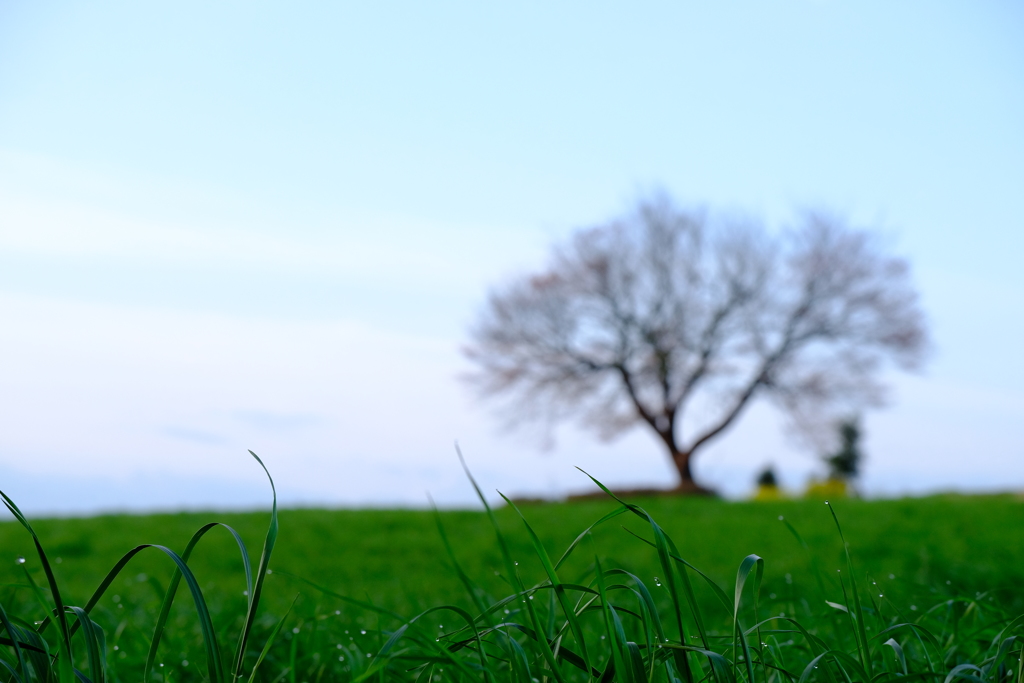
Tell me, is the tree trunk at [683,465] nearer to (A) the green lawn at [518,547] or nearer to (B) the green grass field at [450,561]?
(B) the green grass field at [450,561]

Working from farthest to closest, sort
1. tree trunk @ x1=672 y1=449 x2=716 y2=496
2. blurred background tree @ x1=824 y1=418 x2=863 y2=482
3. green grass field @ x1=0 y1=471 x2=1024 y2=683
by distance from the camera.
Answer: blurred background tree @ x1=824 y1=418 x2=863 y2=482 < tree trunk @ x1=672 y1=449 x2=716 y2=496 < green grass field @ x1=0 y1=471 x2=1024 y2=683

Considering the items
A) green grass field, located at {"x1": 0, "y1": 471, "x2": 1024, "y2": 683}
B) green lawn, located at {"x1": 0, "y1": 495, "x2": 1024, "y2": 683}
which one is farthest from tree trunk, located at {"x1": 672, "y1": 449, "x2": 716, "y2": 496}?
green lawn, located at {"x1": 0, "y1": 495, "x2": 1024, "y2": 683}

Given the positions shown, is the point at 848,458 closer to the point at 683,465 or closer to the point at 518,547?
the point at 683,465

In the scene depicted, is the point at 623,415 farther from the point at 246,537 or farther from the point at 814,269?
the point at 246,537

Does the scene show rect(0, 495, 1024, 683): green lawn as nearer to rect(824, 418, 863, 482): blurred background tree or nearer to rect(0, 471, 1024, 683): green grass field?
rect(0, 471, 1024, 683): green grass field

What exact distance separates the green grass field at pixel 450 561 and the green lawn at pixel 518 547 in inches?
1.0

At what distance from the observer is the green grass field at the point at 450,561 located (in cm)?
243

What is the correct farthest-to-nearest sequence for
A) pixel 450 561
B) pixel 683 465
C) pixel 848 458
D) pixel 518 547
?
pixel 848 458 < pixel 683 465 < pixel 518 547 < pixel 450 561

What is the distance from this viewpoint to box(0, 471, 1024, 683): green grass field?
2.43m

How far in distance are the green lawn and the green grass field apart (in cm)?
2

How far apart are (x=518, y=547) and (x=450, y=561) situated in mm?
1370

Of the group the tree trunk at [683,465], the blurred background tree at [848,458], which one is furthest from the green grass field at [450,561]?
the blurred background tree at [848,458]

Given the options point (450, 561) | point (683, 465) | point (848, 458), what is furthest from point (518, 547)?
point (848, 458)

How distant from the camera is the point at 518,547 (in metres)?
6.82
